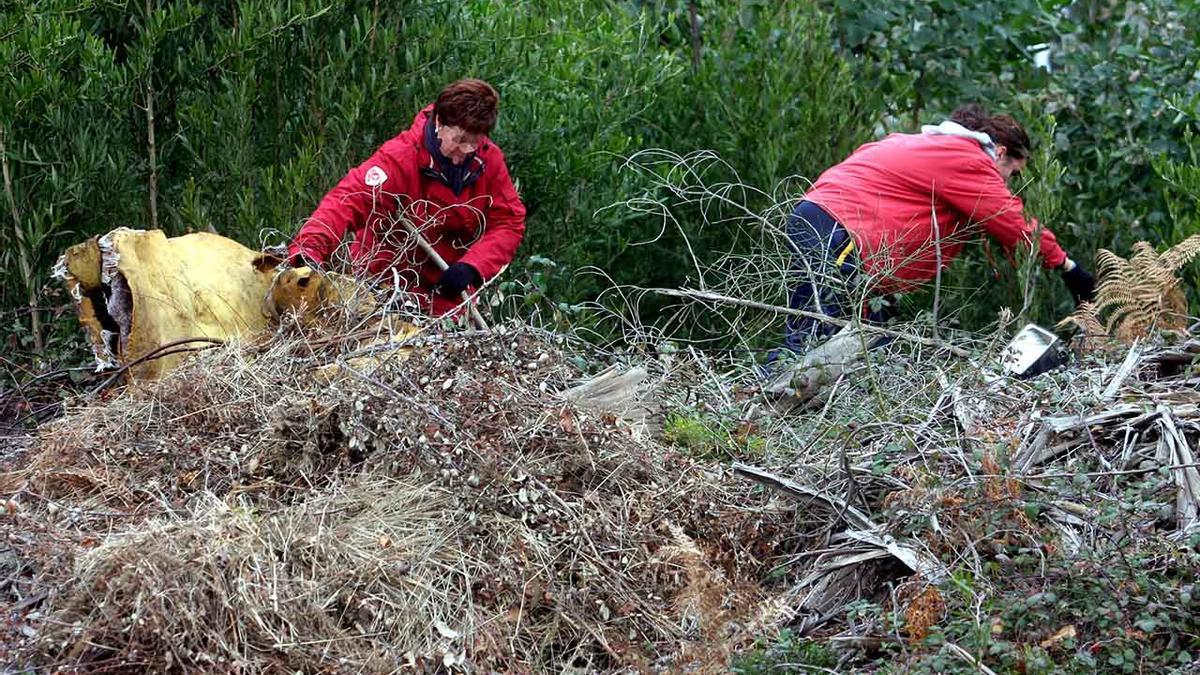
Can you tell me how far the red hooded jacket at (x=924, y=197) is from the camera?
21.5 ft

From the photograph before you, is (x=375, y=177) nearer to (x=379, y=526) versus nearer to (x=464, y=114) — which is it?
(x=464, y=114)

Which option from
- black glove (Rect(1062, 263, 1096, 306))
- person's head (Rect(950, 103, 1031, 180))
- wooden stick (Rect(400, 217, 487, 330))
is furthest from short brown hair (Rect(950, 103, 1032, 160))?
wooden stick (Rect(400, 217, 487, 330))

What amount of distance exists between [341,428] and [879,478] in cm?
171

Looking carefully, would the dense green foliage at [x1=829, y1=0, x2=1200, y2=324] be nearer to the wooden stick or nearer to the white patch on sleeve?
the wooden stick

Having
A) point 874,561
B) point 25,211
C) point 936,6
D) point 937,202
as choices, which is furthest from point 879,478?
point 936,6

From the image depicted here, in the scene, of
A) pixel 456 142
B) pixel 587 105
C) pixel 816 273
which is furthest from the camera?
pixel 587 105

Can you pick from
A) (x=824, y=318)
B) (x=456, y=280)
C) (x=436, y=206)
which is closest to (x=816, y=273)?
(x=824, y=318)

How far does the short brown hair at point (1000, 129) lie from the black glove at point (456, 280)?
7.93 ft

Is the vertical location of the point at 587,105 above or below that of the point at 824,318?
below

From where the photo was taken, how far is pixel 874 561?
14.7 feet

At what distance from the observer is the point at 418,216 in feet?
20.8

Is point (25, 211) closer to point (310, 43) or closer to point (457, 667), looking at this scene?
point (310, 43)

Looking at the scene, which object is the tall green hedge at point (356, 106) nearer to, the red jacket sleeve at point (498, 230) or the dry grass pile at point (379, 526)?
the red jacket sleeve at point (498, 230)

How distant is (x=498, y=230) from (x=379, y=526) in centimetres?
248
